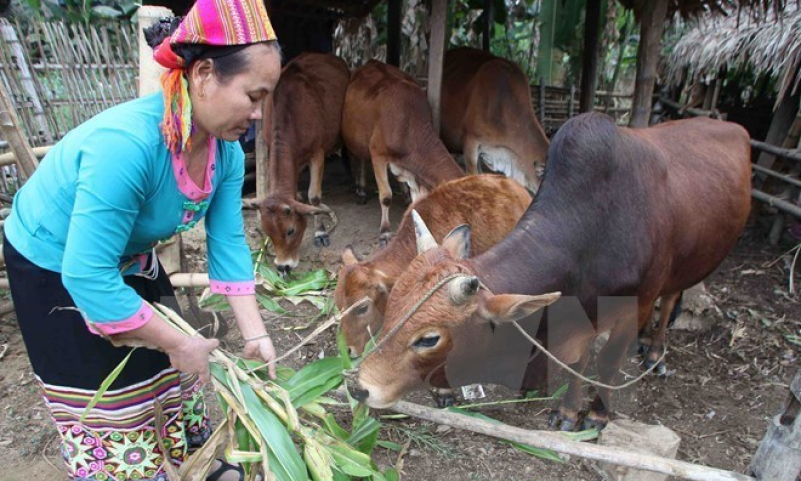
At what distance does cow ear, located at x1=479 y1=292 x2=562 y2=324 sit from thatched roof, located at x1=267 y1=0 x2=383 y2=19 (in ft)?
25.9

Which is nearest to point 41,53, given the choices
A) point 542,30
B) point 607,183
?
point 607,183

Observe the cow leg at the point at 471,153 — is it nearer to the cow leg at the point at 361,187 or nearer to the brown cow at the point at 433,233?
the cow leg at the point at 361,187

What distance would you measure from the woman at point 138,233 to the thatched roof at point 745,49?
6.25m

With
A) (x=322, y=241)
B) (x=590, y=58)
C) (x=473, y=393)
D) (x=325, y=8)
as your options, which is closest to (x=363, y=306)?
(x=473, y=393)

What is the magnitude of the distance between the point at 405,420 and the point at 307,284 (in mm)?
2166

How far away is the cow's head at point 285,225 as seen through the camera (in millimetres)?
5832

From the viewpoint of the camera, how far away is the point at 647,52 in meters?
5.50

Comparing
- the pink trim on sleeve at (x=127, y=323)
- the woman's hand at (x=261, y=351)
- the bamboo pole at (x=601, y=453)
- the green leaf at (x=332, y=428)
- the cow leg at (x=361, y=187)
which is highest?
the pink trim on sleeve at (x=127, y=323)

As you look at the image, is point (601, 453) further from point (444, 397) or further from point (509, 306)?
point (444, 397)

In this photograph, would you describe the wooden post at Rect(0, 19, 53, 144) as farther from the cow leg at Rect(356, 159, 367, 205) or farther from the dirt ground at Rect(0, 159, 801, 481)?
the cow leg at Rect(356, 159, 367, 205)

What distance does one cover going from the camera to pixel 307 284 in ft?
17.8

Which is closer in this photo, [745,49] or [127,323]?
[127,323]

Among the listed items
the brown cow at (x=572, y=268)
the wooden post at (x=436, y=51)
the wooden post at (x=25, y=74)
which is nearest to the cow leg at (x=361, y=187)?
the wooden post at (x=436, y=51)

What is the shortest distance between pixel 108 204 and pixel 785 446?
2759 mm
